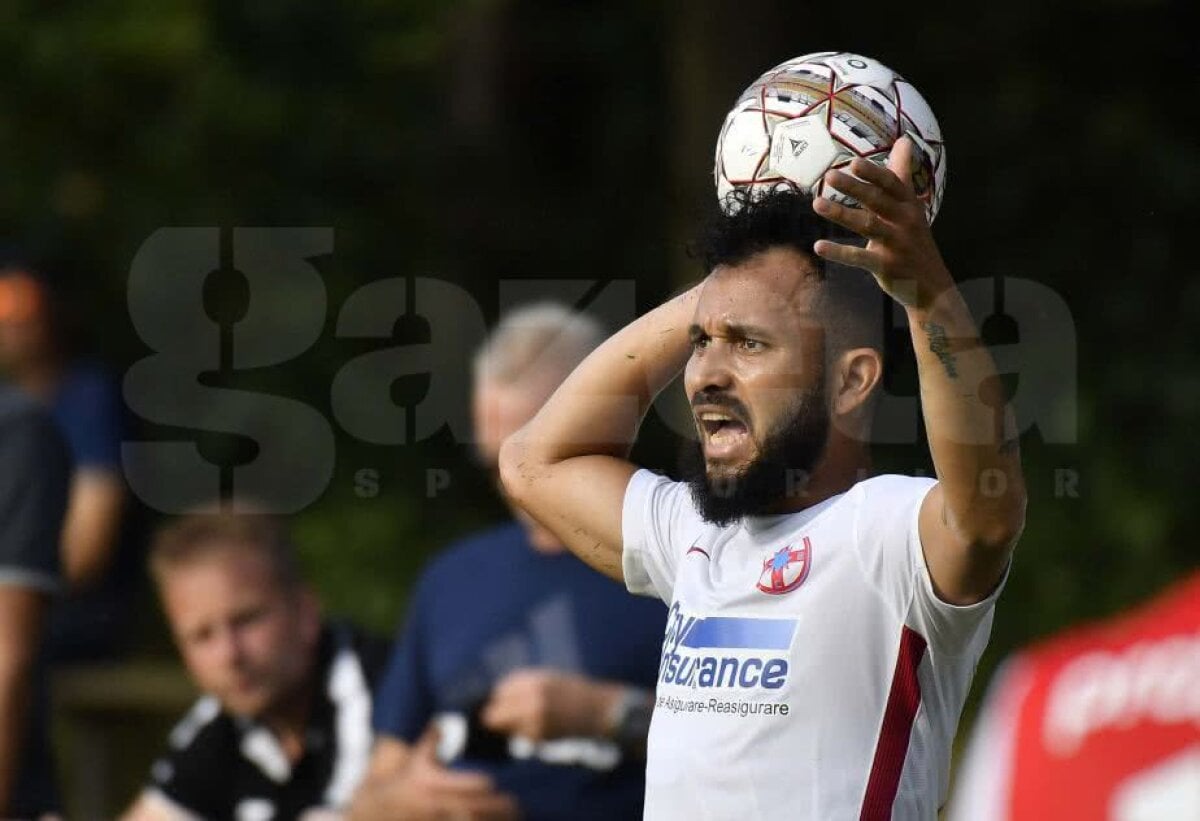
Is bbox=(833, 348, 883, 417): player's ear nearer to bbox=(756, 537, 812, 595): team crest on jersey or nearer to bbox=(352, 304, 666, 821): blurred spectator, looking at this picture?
bbox=(756, 537, 812, 595): team crest on jersey

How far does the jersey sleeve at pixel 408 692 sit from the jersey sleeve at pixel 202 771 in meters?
0.42

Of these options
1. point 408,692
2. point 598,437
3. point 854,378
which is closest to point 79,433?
point 408,692

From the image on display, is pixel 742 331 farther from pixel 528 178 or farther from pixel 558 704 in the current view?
pixel 528 178

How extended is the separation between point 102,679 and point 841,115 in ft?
17.4

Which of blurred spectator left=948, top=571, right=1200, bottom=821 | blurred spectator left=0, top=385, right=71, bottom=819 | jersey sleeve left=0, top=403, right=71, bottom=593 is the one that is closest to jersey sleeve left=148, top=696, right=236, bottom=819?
blurred spectator left=0, top=385, right=71, bottom=819

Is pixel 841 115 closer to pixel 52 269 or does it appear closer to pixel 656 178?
pixel 52 269

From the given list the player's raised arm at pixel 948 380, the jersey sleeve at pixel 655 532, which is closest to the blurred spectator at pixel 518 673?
the jersey sleeve at pixel 655 532

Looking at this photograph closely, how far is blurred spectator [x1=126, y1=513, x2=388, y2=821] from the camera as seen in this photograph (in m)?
4.65

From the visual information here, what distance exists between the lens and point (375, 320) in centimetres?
832

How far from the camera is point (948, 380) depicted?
242cm

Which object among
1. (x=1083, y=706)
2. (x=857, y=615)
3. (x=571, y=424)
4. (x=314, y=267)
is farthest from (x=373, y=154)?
(x=1083, y=706)

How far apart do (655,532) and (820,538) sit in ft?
1.20

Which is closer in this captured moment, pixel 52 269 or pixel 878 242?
pixel 878 242

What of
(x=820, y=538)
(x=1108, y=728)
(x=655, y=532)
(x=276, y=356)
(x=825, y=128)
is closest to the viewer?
(x=1108, y=728)
